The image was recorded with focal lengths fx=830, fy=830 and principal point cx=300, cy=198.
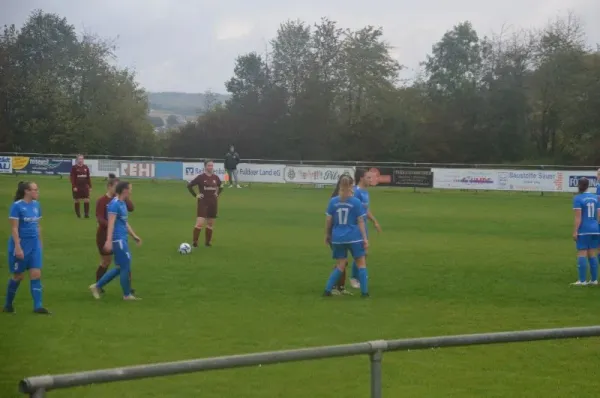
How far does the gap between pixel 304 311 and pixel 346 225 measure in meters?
1.58

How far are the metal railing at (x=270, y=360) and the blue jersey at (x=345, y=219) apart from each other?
7403 millimetres

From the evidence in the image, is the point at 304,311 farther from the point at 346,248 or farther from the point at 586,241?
the point at 586,241

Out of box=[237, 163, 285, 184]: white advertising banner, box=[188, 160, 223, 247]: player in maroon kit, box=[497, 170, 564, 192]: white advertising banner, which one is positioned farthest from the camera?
box=[237, 163, 285, 184]: white advertising banner

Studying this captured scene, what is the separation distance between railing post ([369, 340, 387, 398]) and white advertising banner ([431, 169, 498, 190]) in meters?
36.2

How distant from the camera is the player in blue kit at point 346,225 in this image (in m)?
12.2

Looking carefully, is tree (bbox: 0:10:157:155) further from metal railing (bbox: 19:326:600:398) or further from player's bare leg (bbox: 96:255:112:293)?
metal railing (bbox: 19:326:600:398)

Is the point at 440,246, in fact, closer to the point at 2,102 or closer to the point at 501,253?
the point at 501,253

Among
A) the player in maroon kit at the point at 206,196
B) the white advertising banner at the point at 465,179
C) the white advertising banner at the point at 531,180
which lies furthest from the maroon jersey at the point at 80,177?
the white advertising banner at the point at 531,180

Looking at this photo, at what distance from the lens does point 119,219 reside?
39.8 feet

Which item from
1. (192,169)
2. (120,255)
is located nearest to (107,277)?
(120,255)

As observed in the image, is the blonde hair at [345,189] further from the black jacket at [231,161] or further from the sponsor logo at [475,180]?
the sponsor logo at [475,180]

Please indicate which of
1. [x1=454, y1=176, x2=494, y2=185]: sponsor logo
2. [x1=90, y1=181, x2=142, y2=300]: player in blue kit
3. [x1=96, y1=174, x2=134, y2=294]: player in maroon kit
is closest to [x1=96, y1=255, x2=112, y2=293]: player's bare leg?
[x1=96, y1=174, x2=134, y2=294]: player in maroon kit

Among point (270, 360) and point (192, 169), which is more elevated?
point (192, 169)

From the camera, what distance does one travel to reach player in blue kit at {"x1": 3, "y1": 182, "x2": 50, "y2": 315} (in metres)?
10.8
